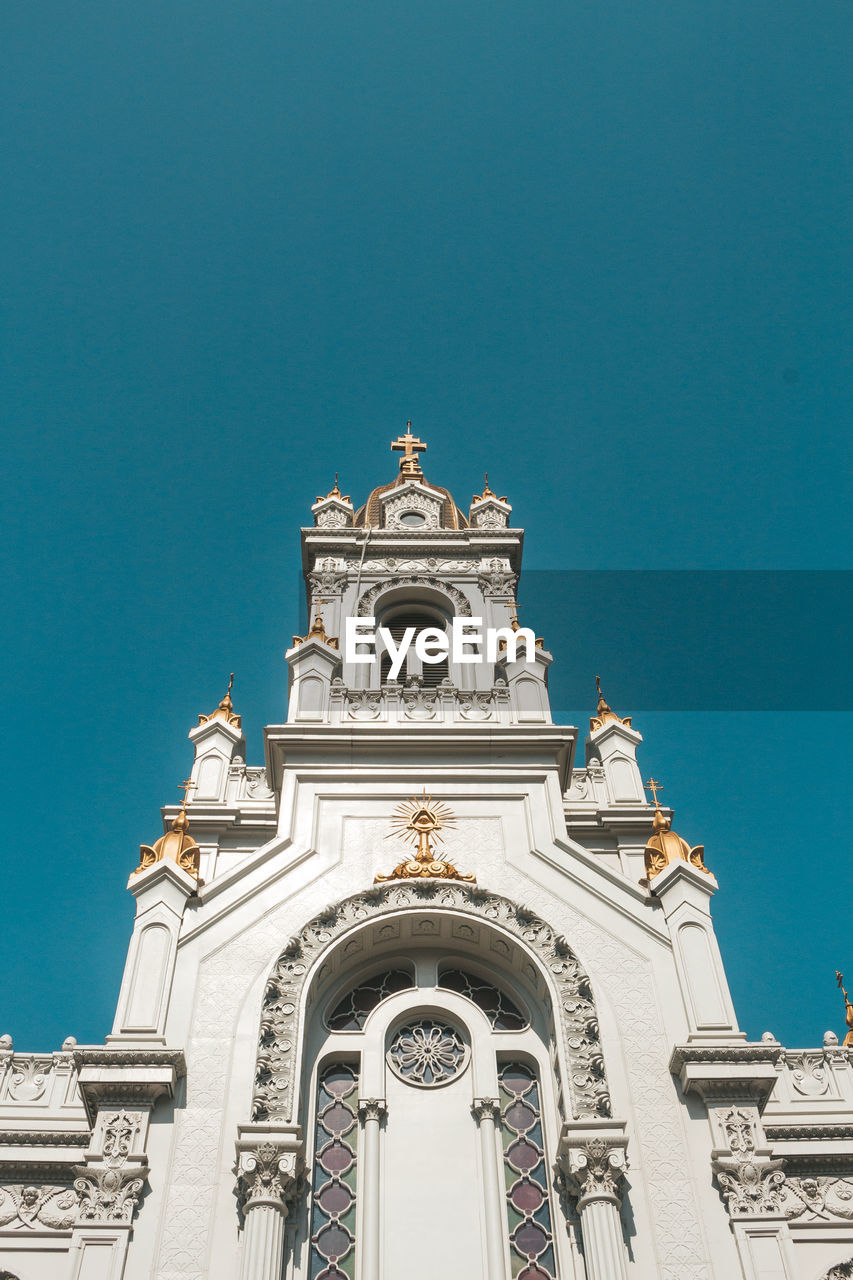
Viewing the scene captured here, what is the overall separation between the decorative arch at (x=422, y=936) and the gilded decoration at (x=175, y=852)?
2.41 m

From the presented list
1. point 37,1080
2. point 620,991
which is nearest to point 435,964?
point 620,991

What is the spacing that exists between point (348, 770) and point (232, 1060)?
612 centimetres

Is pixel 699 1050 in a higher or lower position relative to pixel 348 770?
lower

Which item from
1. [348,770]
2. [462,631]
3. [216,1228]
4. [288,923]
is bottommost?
[216,1228]

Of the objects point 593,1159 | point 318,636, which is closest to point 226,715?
point 318,636

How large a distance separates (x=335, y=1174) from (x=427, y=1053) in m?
2.27

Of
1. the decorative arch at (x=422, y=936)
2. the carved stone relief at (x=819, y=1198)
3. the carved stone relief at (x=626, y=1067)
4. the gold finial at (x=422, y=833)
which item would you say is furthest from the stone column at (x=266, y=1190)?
the carved stone relief at (x=819, y=1198)

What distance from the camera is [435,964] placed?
2017 centimetres

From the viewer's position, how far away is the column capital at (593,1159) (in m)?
16.3

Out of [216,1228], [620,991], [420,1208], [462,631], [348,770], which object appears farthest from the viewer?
[462,631]

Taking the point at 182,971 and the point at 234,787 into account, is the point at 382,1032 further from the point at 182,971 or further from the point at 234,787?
the point at 234,787

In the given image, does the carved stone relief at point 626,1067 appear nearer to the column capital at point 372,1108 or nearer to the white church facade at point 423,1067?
the white church facade at point 423,1067

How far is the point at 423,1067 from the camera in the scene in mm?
18828

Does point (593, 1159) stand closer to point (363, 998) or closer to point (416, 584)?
point (363, 998)
